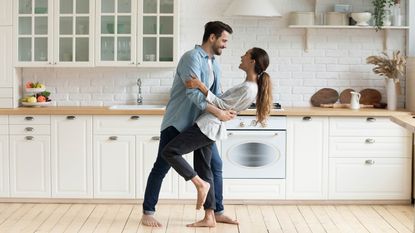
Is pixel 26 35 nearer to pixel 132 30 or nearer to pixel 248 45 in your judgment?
pixel 132 30

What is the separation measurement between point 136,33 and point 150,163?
1.15m

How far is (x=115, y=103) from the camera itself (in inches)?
269

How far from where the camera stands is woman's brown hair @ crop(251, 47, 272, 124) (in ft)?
16.9

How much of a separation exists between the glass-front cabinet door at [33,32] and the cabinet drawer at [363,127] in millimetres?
2536

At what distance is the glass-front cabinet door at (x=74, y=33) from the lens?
648 cm

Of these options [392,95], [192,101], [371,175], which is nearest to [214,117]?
[192,101]

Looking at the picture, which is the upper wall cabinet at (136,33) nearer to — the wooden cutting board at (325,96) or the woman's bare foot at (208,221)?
the wooden cutting board at (325,96)

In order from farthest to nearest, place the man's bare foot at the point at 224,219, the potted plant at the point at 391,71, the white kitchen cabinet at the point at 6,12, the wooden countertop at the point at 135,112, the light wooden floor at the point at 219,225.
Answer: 1. the potted plant at the point at 391,71
2. the white kitchen cabinet at the point at 6,12
3. the wooden countertop at the point at 135,112
4. the man's bare foot at the point at 224,219
5. the light wooden floor at the point at 219,225

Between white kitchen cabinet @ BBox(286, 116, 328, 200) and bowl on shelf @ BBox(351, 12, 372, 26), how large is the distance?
3.11ft

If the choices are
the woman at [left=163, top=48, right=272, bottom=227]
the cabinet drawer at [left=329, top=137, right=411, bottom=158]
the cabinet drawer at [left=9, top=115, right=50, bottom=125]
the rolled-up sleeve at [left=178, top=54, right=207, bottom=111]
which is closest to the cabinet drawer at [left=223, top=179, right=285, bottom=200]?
the cabinet drawer at [left=329, top=137, right=411, bottom=158]

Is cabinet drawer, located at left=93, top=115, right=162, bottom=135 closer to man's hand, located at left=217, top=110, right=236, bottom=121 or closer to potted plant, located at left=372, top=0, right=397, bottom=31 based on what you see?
man's hand, located at left=217, top=110, right=236, bottom=121

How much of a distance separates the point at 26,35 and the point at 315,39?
102 inches

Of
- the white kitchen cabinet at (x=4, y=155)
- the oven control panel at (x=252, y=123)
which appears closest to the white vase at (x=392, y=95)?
the oven control panel at (x=252, y=123)

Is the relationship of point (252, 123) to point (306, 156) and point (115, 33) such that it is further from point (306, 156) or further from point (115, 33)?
point (115, 33)
